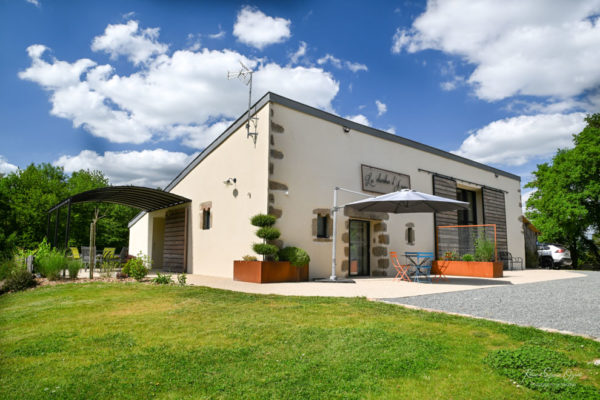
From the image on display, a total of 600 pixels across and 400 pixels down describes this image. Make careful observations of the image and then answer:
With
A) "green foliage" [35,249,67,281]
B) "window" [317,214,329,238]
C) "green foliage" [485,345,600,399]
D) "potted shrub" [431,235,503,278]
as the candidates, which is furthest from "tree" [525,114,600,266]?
"green foliage" [35,249,67,281]

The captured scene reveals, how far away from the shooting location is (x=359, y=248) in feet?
34.0

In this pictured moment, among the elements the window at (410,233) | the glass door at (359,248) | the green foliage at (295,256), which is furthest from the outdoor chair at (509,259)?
the green foliage at (295,256)

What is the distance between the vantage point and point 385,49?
8984mm

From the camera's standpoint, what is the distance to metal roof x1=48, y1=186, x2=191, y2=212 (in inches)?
422

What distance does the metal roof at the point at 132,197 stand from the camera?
35.2ft

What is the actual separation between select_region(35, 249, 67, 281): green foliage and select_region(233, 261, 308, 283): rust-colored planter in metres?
3.78

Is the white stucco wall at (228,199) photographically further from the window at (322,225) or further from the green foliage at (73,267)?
the green foliage at (73,267)

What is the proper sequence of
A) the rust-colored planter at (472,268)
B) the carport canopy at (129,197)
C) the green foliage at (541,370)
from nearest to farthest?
the green foliage at (541,370)
the rust-colored planter at (472,268)
the carport canopy at (129,197)

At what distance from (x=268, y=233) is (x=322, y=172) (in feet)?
8.18

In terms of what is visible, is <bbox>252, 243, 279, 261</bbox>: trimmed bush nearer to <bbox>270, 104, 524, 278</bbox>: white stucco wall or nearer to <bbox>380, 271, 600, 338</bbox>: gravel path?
<bbox>270, 104, 524, 278</bbox>: white stucco wall

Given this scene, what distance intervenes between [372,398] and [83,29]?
5983mm

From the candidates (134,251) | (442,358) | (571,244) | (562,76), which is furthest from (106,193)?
(571,244)

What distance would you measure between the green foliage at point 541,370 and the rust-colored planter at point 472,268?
7.73m

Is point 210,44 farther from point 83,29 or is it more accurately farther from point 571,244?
point 571,244
